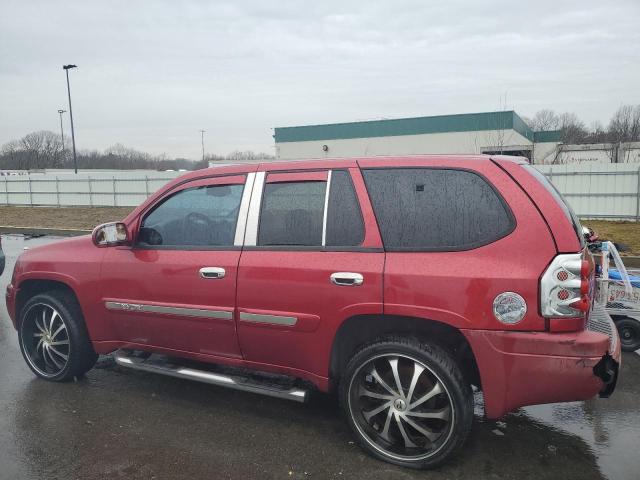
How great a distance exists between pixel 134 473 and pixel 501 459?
7.32ft

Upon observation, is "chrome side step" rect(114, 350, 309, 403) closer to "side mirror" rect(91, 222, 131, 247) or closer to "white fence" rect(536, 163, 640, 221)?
"side mirror" rect(91, 222, 131, 247)

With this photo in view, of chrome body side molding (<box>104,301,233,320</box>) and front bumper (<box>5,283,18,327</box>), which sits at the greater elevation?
chrome body side molding (<box>104,301,233,320</box>)

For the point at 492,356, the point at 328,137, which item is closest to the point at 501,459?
the point at 492,356

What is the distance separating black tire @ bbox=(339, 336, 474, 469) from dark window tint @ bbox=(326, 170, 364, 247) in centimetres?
67

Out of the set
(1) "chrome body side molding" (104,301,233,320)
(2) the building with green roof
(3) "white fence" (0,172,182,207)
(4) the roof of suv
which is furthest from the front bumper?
(2) the building with green roof

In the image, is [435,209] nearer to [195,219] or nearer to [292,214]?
[292,214]

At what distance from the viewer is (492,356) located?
9.25ft

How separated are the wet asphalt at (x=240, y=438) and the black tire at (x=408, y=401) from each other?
13cm

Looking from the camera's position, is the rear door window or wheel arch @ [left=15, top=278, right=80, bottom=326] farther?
wheel arch @ [left=15, top=278, right=80, bottom=326]

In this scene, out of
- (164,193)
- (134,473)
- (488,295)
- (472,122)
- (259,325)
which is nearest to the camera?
(488,295)

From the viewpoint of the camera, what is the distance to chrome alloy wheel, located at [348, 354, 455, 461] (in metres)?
3.01

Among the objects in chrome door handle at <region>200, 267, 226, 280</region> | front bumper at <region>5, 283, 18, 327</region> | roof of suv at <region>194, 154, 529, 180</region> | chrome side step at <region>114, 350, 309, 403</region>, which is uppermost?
roof of suv at <region>194, 154, 529, 180</region>

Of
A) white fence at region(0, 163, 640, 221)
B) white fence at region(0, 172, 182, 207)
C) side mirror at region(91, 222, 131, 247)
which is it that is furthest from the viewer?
white fence at region(0, 172, 182, 207)

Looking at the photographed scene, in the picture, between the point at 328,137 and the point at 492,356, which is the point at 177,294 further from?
the point at 328,137
